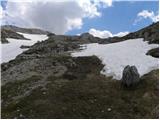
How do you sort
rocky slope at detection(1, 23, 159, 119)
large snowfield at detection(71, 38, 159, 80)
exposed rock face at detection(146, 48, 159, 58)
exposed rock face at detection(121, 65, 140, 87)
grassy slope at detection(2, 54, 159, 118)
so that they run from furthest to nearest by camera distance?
exposed rock face at detection(146, 48, 159, 58), large snowfield at detection(71, 38, 159, 80), exposed rock face at detection(121, 65, 140, 87), rocky slope at detection(1, 23, 159, 119), grassy slope at detection(2, 54, 159, 118)

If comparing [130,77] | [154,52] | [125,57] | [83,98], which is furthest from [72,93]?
[154,52]

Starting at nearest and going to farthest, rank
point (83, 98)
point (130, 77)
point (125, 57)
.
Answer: point (83, 98) → point (130, 77) → point (125, 57)

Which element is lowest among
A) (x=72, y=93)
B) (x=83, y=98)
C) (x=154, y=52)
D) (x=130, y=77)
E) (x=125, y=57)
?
(x=83, y=98)

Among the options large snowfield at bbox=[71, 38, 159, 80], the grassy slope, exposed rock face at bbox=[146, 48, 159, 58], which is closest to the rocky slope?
the grassy slope

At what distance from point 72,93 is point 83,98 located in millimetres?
2077

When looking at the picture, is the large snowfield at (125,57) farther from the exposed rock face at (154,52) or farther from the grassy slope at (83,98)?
the grassy slope at (83,98)

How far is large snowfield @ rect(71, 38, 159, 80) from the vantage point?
165ft

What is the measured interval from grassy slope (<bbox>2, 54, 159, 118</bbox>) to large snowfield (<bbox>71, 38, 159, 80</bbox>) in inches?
90.0

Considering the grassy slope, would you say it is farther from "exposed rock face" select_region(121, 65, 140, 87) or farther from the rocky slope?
"exposed rock face" select_region(121, 65, 140, 87)

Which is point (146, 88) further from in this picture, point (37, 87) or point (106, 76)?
point (37, 87)

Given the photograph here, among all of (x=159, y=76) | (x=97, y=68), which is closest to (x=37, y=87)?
(x=97, y=68)

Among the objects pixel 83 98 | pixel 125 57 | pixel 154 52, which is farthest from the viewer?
pixel 125 57

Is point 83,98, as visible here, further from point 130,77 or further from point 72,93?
point 130,77

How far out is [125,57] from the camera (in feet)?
187
